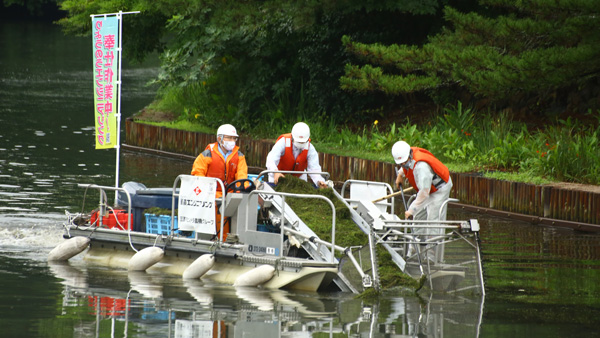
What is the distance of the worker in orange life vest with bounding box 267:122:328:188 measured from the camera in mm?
16281

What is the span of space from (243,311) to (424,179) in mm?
3611

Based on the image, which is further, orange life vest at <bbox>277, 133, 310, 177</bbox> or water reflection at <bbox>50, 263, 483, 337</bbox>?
orange life vest at <bbox>277, 133, 310, 177</bbox>

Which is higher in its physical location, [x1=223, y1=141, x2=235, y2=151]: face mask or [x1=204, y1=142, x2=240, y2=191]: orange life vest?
[x1=223, y1=141, x2=235, y2=151]: face mask

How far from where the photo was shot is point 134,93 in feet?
167

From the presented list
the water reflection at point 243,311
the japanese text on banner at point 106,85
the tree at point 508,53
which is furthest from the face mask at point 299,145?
the tree at point 508,53

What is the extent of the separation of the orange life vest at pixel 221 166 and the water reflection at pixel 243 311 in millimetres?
1799

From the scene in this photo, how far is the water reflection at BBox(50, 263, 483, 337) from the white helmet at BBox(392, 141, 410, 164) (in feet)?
7.05

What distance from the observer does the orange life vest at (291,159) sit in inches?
645

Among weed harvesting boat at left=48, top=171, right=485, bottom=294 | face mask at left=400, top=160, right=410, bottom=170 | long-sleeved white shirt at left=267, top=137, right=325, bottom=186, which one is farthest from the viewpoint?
long-sleeved white shirt at left=267, top=137, right=325, bottom=186

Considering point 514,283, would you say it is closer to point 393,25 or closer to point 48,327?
point 48,327

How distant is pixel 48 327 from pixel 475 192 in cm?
1257

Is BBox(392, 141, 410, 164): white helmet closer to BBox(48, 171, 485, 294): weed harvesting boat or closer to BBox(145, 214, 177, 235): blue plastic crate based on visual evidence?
BBox(48, 171, 485, 294): weed harvesting boat

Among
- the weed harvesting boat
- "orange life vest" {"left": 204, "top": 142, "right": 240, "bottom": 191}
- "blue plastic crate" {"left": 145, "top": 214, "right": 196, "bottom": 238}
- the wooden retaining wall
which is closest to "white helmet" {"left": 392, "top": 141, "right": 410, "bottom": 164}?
the weed harvesting boat

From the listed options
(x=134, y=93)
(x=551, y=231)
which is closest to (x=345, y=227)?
(x=551, y=231)
